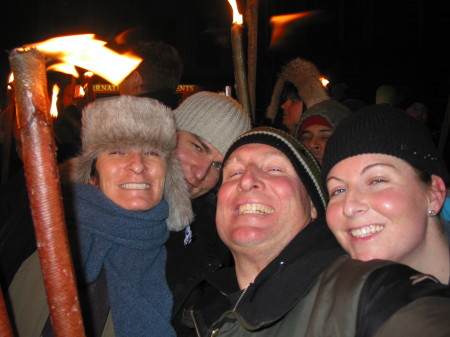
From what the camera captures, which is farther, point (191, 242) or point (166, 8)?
point (166, 8)

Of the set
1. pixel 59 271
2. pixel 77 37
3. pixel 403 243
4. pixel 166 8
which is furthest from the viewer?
pixel 166 8

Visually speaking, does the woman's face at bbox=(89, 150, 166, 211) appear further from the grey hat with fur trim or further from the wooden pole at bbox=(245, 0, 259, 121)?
the wooden pole at bbox=(245, 0, 259, 121)

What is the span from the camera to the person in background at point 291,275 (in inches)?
46.4

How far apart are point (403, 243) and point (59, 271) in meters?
1.26


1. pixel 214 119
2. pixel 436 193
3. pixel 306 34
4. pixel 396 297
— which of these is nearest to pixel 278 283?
pixel 396 297

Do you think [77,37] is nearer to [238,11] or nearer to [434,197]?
[434,197]

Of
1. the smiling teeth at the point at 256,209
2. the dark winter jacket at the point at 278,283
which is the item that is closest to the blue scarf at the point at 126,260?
the dark winter jacket at the point at 278,283

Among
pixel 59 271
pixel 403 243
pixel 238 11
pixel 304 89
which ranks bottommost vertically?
pixel 304 89

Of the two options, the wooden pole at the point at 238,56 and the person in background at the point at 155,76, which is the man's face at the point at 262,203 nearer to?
the wooden pole at the point at 238,56

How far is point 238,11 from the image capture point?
11.1ft

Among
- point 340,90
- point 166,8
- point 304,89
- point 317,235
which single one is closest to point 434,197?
point 317,235

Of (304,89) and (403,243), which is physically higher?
(403,243)

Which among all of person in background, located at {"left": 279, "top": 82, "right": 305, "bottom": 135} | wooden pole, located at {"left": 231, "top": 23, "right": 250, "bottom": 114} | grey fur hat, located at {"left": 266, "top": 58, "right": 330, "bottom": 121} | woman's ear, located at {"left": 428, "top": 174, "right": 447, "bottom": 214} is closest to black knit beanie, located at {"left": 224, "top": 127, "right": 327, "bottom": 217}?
woman's ear, located at {"left": 428, "top": 174, "right": 447, "bottom": 214}

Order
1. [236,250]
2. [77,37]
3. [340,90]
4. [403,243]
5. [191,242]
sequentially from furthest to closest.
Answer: [340,90], [191,242], [236,250], [403,243], [77,37]
